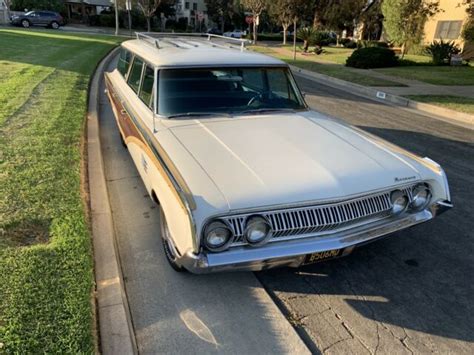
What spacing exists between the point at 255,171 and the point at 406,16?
75.8 ft

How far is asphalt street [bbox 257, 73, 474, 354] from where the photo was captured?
8.91ft

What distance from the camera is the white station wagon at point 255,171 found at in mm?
2605

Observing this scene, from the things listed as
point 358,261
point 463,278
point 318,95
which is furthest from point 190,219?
point 318,95

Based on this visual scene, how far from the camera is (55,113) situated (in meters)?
7.00

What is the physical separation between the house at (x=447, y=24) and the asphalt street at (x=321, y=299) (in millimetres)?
25265

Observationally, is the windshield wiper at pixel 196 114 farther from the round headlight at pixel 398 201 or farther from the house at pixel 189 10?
the house at pixel 189 10

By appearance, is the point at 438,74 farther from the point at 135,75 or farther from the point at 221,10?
the point at 221,10

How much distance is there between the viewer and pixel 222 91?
4.09m

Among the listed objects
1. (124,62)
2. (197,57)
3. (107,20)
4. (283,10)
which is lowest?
(124,62)

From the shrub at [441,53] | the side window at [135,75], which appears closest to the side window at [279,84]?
the side window at [135,75]

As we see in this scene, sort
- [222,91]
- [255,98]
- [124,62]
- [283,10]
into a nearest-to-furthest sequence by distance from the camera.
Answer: [222,91], [255,98], [124,62], [283,10]

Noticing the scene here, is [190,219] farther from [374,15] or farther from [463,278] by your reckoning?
[374,15]

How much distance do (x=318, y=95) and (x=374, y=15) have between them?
28.4m

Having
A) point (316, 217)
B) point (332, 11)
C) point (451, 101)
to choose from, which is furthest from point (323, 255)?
point (332, 11)
